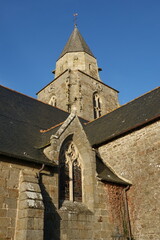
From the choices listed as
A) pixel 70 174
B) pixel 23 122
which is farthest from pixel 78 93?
pixel 70 174

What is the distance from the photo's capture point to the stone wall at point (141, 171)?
393 inches

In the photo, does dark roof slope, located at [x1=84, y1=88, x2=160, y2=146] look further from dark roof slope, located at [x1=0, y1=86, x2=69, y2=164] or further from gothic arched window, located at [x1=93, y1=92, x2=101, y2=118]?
gothic arched window, located at [x1=93, y1=92, x2=101, y2=118]

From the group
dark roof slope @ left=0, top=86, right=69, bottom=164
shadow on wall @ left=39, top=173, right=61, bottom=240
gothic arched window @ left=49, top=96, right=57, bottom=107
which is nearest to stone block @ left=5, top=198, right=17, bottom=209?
shadow on wall @ left=39, top=173, right=61, bottom=240

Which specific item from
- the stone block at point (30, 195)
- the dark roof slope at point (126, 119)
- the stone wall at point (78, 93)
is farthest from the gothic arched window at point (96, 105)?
the stone block at point (30, 195)

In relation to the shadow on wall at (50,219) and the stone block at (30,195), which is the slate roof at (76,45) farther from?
the stone block at (30,195)

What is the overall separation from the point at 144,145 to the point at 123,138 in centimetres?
123

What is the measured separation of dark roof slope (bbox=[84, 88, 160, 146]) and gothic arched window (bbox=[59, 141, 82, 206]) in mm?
2540

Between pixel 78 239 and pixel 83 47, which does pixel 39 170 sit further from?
pixel 83 47

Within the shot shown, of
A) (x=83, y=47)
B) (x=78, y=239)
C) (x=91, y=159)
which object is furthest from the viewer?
(x=83, y=47)

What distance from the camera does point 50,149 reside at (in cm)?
949

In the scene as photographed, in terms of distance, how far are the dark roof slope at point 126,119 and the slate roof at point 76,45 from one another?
13900 mm

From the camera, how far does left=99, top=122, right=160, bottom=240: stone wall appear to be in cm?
998

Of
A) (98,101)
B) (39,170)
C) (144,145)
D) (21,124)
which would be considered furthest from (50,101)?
(39,170)

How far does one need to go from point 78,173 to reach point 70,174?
500 mm
